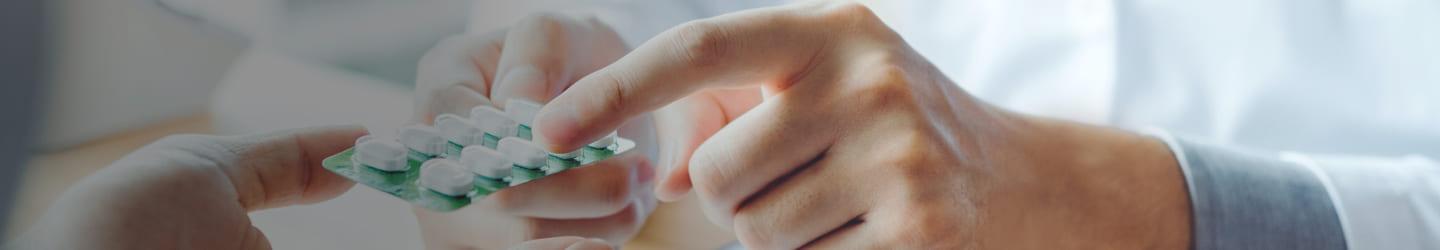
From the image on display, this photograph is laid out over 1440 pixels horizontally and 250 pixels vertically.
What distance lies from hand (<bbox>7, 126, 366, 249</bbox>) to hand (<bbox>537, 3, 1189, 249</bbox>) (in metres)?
0.08

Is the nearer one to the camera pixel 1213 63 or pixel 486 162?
pixel 486 162

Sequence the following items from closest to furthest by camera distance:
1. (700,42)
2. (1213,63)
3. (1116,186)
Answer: (700,42) < (1116,186) < (1213,63)

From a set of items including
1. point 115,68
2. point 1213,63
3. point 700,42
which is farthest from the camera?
point 1213,63

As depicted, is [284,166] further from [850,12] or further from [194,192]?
[850,12]

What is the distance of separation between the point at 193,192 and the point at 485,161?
82 millimetres

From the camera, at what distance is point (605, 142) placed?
359 mm

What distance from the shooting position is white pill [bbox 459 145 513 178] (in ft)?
1.01

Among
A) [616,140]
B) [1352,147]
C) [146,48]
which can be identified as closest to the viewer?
[146,48]

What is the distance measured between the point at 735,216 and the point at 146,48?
9.2 inches

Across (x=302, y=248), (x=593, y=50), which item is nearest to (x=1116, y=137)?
(x=593, y=50)

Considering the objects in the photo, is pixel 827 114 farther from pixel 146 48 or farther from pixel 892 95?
pixel 146 48

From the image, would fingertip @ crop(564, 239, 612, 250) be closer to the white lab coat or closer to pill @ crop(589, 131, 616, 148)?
pill @ crop(589, 131, 616, 148)

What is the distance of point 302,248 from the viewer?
293 mm

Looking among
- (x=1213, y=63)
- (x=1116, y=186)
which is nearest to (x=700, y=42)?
(x=1116, y=186)
